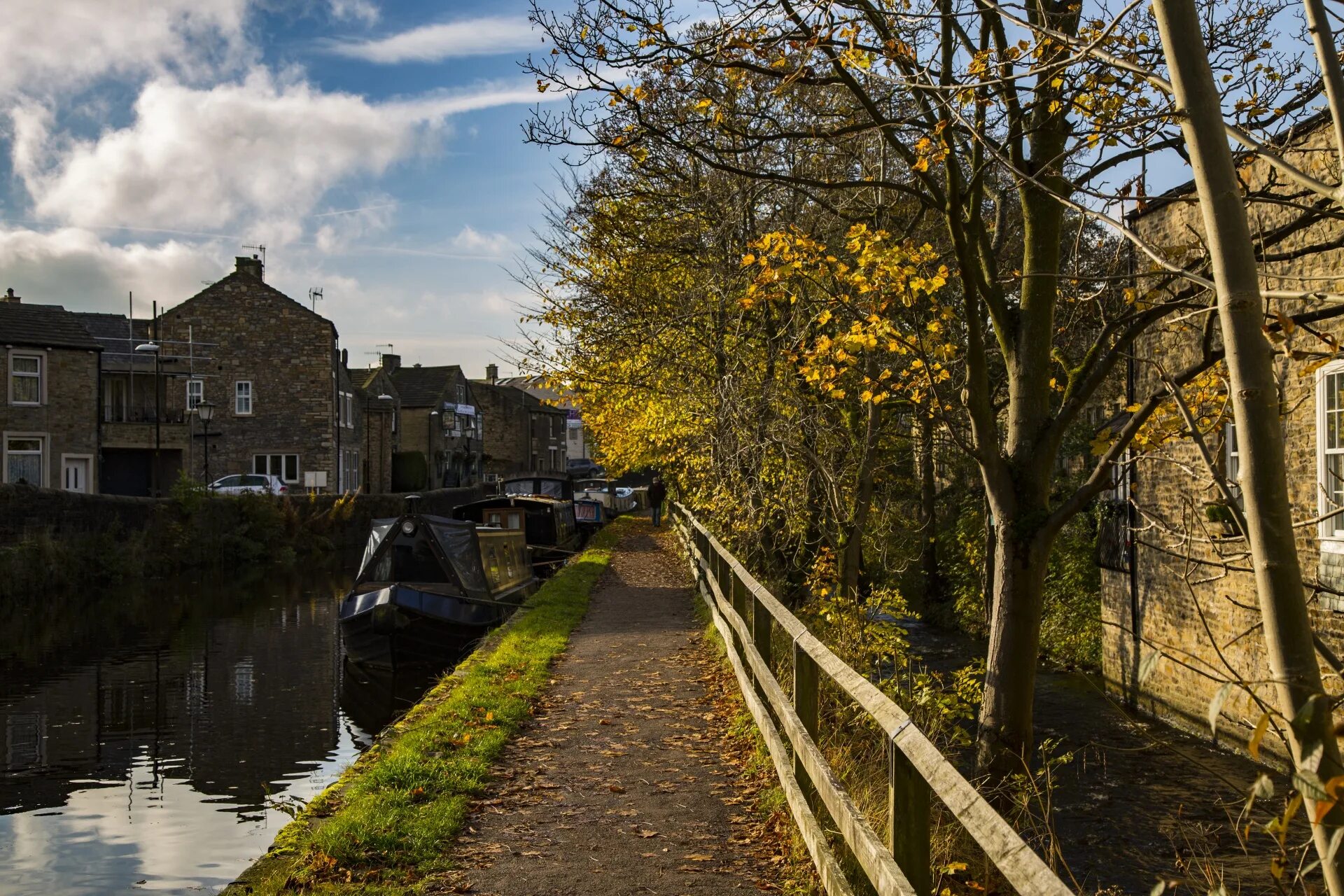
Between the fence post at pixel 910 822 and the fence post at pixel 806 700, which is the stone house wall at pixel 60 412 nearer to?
the fence post at pixel 806 700

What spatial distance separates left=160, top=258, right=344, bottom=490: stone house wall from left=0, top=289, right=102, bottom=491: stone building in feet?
39.0

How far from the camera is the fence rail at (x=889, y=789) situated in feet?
11.1

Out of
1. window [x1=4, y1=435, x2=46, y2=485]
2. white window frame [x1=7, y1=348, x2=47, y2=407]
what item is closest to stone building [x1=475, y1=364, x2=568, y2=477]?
window [x1=4, y1=435, x2=46, y2=485]

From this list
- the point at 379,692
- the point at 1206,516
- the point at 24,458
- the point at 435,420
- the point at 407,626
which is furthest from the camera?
the point at 435,420

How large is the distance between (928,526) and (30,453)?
30.1 meters

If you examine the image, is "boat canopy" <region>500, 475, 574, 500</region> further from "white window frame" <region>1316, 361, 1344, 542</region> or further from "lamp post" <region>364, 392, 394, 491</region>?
"white window frame" <region>1316, 361, 1344, 542</region>

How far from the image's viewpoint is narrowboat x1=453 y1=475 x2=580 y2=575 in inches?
1372

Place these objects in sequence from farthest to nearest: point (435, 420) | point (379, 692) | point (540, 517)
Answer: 1. point (435, 420)
2. point (540, 517)
3. point (379, 692)

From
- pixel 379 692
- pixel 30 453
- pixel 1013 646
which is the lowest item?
pixel 379 692

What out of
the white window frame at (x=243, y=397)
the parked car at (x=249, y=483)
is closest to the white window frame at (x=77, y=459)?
the parked car at (x=249, y=483)

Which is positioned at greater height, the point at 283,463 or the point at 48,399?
the point at 48,399

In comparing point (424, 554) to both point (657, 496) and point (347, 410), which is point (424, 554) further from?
point (347, 410)

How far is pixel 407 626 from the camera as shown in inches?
774

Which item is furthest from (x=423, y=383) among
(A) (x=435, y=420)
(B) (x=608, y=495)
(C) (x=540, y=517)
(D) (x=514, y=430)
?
(C) (x=540, y=517)
